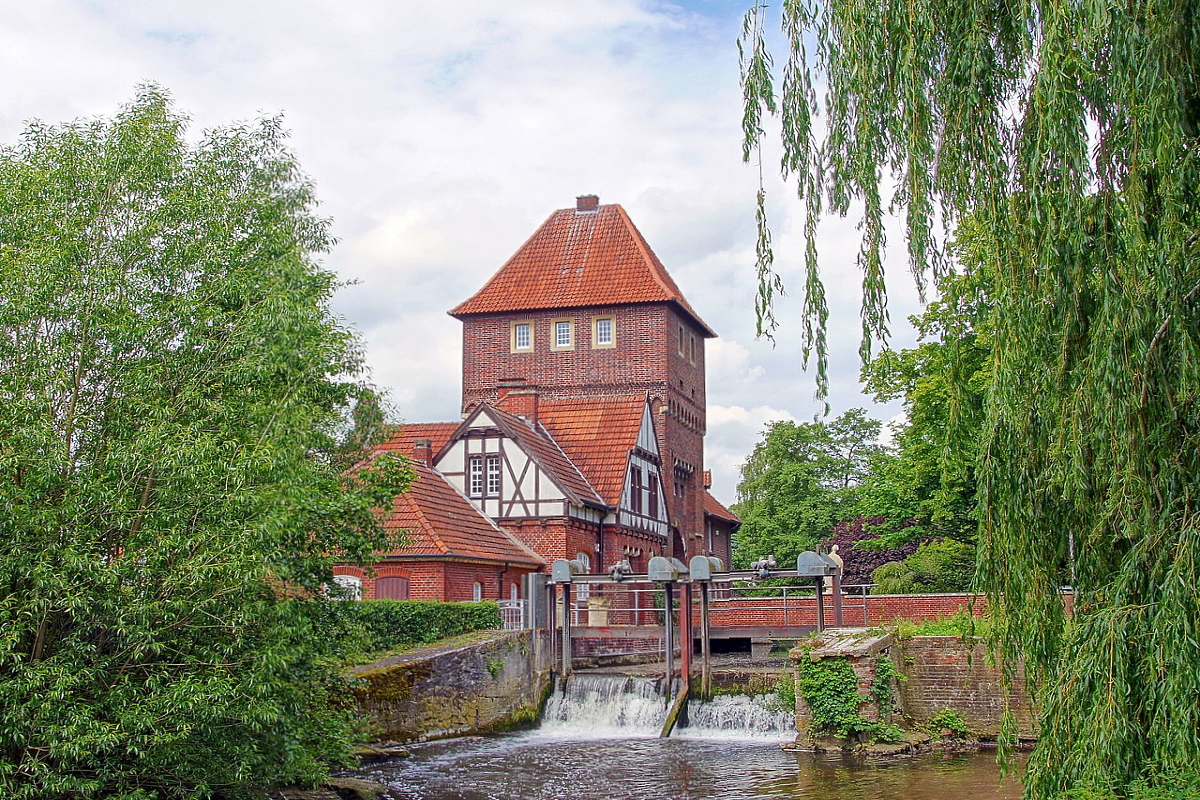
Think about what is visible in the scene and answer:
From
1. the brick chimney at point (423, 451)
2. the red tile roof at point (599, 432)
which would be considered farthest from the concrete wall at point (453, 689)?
the red tile roof at point (599, 432)

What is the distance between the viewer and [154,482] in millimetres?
10758

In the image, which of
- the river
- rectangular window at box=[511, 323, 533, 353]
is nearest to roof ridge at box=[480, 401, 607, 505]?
rectangular window at box=[511, 323, 533, 353]

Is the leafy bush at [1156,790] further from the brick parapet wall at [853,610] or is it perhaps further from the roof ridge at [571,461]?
the roof ridge at [571,461]

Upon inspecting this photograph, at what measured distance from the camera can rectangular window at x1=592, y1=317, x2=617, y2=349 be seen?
130 feet

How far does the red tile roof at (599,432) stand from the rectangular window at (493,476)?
3941 millimetres

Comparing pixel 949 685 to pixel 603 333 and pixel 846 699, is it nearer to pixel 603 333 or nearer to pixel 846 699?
pixel 846 699

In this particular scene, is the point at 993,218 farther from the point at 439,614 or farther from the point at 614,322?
the point at 614,322

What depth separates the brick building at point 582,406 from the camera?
31891mm

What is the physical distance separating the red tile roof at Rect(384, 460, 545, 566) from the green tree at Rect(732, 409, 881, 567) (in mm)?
16125

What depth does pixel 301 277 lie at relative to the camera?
12547mm

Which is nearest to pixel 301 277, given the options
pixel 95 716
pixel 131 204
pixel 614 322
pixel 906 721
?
pixel 131 204

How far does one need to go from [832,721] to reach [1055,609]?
37.5 feet

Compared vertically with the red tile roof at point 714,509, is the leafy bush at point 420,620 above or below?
below

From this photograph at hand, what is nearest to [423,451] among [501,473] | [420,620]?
[501,473]
